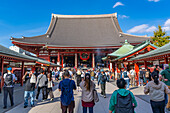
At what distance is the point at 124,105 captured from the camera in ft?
8.27

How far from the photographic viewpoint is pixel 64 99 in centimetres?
354

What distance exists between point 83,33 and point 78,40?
355 centimetres

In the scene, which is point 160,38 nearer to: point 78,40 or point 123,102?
point 78,40

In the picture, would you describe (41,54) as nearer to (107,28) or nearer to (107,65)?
(107,65)

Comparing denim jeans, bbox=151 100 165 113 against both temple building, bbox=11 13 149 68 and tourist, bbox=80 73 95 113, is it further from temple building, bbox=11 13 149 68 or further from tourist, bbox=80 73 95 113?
temple building, bbox=11 13 149 68

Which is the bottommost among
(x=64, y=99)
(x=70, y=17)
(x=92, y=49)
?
(x=64, y=99)

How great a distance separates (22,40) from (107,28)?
60.7 ft

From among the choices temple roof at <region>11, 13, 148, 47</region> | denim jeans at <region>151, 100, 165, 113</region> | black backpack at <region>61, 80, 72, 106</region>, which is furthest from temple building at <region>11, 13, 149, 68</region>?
denim jeans at <region>151, 100, 165, 113</region>

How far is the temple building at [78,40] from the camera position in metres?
24.3

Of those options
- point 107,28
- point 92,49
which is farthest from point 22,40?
point 107,28

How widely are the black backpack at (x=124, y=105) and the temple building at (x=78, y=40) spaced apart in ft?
71.0

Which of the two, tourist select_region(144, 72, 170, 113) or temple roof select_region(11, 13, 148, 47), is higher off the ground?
temple roof select_region(11, 13, 148, 47)

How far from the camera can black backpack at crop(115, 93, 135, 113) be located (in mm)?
2516

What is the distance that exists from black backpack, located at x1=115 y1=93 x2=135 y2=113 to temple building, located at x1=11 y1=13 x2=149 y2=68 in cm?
2163
